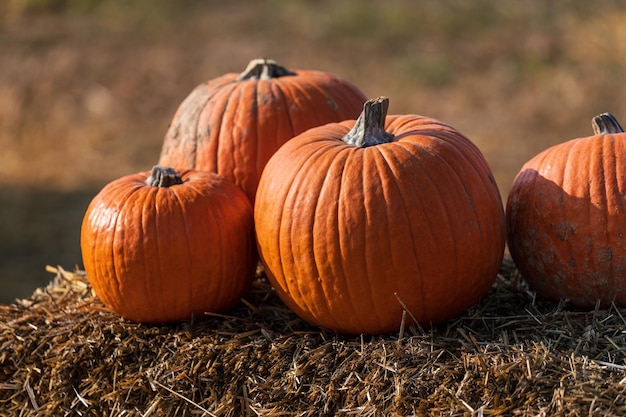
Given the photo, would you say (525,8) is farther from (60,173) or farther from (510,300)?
(510,300)

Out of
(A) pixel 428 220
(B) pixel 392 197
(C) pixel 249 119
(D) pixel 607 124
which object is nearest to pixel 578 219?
(D) pixel 607 124

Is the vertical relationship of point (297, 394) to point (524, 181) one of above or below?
below

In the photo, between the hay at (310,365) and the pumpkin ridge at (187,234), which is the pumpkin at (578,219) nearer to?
the hay at (310,365)

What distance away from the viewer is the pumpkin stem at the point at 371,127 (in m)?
3.02

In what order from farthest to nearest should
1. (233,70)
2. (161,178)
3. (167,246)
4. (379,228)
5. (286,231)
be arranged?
(233,70), (161,178), (167,246), (286,231), (379,228)

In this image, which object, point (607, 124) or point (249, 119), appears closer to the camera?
point (607, 124)

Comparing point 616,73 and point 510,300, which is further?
point 616,73

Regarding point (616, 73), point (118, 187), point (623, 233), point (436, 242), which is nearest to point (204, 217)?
point (118, 187)

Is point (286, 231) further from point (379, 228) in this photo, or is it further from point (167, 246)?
point (167, 246)

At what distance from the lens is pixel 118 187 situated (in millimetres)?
3350

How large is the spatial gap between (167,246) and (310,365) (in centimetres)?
82

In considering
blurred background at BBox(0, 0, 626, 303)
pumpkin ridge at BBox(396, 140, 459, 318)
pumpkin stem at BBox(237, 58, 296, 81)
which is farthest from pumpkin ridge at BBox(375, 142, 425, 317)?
blurred background at BBox(0, 0, 626, 303)

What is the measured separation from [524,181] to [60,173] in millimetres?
6857

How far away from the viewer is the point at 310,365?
2.86 metres
